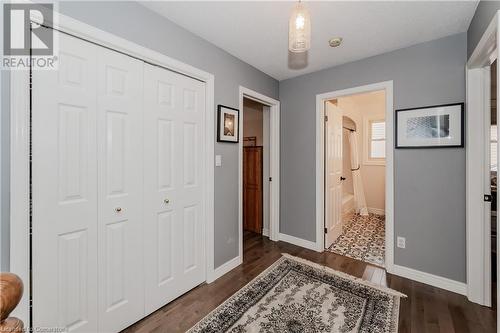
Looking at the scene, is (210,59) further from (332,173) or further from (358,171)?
(358,171)

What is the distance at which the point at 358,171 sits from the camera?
4.99 m

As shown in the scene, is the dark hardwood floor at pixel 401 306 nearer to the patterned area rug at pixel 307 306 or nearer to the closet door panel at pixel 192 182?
the patterned area rug at pixel 307 306

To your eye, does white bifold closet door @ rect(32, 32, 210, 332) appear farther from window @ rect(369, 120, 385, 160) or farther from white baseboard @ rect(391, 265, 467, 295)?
window @ rect(369, 120, 385, 160)

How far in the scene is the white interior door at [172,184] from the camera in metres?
1.85

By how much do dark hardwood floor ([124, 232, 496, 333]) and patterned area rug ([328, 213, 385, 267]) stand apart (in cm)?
24

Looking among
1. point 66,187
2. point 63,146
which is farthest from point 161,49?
point 66,187

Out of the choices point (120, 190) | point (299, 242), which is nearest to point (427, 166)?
point (299, 242)

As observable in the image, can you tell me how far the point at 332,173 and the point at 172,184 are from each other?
2.38 meters

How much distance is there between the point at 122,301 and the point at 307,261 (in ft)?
6.66

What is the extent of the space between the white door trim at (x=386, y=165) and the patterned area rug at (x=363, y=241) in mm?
276

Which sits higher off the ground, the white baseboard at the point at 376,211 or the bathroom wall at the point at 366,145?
the bathroom wall at the point at 366,145

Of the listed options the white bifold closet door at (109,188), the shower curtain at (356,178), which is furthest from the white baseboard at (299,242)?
the shower curtain at (356,178)

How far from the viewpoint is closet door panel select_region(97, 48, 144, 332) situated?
5.17 ft
